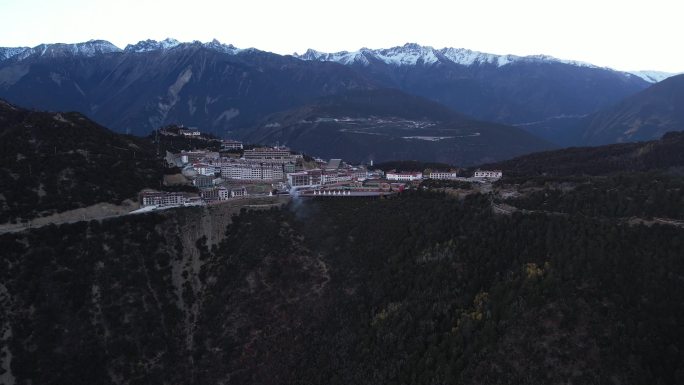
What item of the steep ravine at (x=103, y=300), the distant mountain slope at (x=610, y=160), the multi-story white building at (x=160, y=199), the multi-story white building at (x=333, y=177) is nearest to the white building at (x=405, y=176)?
the multi-story white building at (x=333, y=177)

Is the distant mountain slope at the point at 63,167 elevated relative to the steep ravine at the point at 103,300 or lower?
elevated

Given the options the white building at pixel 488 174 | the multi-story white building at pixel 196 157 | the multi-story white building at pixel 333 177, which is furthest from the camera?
the multi-story white building at pixel 196 157

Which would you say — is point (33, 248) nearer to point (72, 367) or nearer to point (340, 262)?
point (72, 367)

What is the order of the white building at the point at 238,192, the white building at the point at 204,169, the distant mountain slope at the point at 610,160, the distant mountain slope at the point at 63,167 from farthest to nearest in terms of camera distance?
the distant mountain slope at the point at 610,160 → the white building at the point at 204,169 → the white building at the point at 238,192 → the distant mountain slope at the point at 63,167

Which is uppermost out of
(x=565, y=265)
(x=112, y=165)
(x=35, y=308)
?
(x=112, y=165)

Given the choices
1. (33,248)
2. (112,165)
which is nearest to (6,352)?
(33,248)

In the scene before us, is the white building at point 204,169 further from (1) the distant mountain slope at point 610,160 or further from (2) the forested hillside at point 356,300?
(1) the distant mountain slope at point 610,160

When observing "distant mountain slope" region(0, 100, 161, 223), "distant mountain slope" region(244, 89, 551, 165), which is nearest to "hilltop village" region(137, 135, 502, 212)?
"distant mountain slope" region(0, 100, 161, 223)

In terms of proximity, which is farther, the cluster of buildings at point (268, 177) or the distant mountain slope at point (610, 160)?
the distant mountain slope at point (610, 160)
